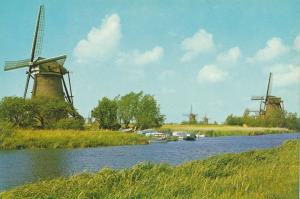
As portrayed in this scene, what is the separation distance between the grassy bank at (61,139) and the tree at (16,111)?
3.39ft

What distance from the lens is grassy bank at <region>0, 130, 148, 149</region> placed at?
64.1 feet

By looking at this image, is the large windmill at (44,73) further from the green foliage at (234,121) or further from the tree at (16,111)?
the green foliage at (234,121)

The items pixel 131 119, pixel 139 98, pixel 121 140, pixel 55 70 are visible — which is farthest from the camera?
pixel 55 70

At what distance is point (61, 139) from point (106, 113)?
3.40m

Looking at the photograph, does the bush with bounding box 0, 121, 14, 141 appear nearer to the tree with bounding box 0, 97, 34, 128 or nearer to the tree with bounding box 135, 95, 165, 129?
the tree with bounding box 0, 97, 34, 128

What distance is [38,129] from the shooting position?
22578mm

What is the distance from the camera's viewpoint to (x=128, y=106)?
627 inches

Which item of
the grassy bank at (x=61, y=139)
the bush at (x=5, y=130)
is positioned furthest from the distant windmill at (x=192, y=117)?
the bush at (x=5, y=130)

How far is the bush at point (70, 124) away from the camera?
891 inches

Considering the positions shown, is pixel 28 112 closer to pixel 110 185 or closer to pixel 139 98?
pixel 139 98

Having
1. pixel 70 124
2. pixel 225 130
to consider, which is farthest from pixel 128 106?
pixel 225 130

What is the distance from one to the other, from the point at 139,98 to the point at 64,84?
40.0 feet

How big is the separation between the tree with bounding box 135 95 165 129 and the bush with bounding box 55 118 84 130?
14.3 feet

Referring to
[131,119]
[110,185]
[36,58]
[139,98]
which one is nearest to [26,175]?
[110,185]
